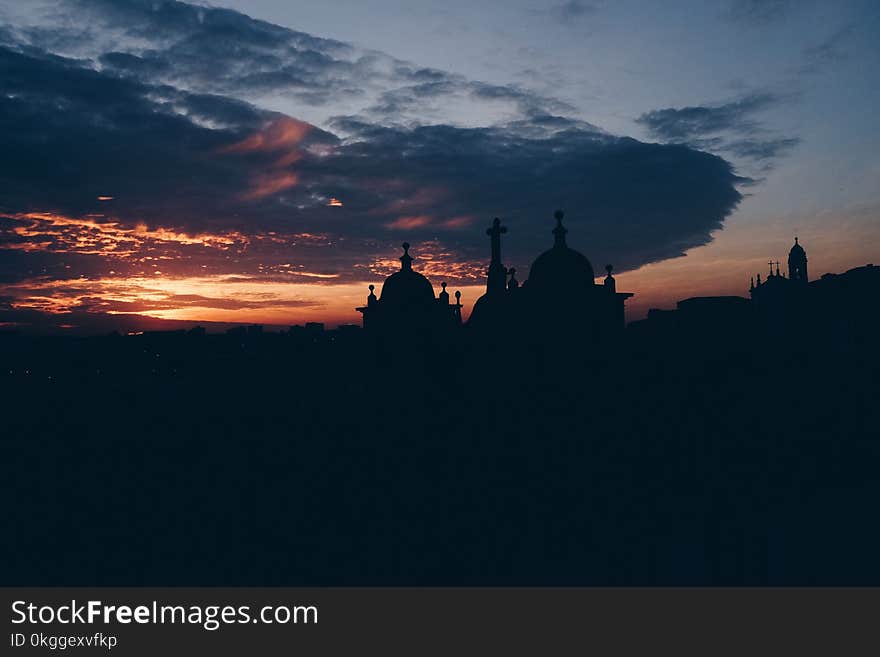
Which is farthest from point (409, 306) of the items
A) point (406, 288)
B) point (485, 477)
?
point (485, 477)

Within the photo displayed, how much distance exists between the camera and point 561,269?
2983 centimetres

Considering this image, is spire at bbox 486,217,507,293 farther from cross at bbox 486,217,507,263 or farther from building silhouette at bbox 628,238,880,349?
building silhouette at bbox 628,238,880,349

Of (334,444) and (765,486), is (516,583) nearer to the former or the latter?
(765,486)

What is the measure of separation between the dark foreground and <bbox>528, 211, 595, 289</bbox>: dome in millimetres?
3209

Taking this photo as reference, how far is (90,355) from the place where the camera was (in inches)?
2793

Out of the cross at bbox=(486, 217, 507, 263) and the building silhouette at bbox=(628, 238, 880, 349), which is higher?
the cross at bbox=(486, 217, 507, 263)

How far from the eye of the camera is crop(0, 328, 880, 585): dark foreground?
18.0 m

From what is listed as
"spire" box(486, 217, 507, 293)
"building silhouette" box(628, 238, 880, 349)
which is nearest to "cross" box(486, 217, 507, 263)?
"spire" box(486, 217, 507, 293)

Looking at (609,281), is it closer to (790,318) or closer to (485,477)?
(485,477)

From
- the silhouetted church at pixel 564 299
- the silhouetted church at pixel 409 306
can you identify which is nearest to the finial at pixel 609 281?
the silhouetted church at pixel 564 299

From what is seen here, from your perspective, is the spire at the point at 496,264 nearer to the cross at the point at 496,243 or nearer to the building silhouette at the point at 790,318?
the cross at the point at 496,243

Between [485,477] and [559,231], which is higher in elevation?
[559,231]

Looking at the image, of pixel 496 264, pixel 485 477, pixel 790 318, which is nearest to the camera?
pixel 485 477

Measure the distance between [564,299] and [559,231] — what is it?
3786 millimetres
